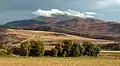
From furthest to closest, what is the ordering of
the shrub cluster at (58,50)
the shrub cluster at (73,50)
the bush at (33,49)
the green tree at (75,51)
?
the green tree at (75,51)
the shrub cluster at (73,50)
the shrub cluster at (58,50)
the bush at (33,49)

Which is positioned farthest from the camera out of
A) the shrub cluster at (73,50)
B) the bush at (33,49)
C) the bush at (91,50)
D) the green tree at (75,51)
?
the bush at (91,50)

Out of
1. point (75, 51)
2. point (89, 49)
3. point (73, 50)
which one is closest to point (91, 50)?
point (89, 49)

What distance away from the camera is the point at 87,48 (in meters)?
166

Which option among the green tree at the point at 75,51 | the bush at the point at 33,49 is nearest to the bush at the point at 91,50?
the green tree at the point at 75,51

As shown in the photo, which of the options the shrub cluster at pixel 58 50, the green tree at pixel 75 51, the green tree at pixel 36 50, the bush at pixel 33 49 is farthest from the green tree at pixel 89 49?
the bush at pixel 33 49

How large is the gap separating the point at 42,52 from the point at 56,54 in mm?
6573

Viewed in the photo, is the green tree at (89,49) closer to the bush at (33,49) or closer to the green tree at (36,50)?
the green tree at (36,50)

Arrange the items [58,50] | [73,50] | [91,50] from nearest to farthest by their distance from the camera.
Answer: [73,50]
[58,50]
[91,50]

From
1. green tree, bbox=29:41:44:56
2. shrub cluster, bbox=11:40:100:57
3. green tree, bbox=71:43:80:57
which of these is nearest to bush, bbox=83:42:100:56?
shrub cluster, bbox=11:40:100:57

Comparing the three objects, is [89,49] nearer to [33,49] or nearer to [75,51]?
[75,51]

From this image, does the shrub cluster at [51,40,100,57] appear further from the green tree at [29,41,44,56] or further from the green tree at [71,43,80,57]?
the green tree at [29,41,44,56]

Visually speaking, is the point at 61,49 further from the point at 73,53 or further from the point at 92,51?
the point at 92,51

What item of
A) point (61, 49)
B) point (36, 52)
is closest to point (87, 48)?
point (61, 49)

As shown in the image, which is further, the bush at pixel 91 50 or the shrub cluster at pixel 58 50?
the bush at pixel 91 50
